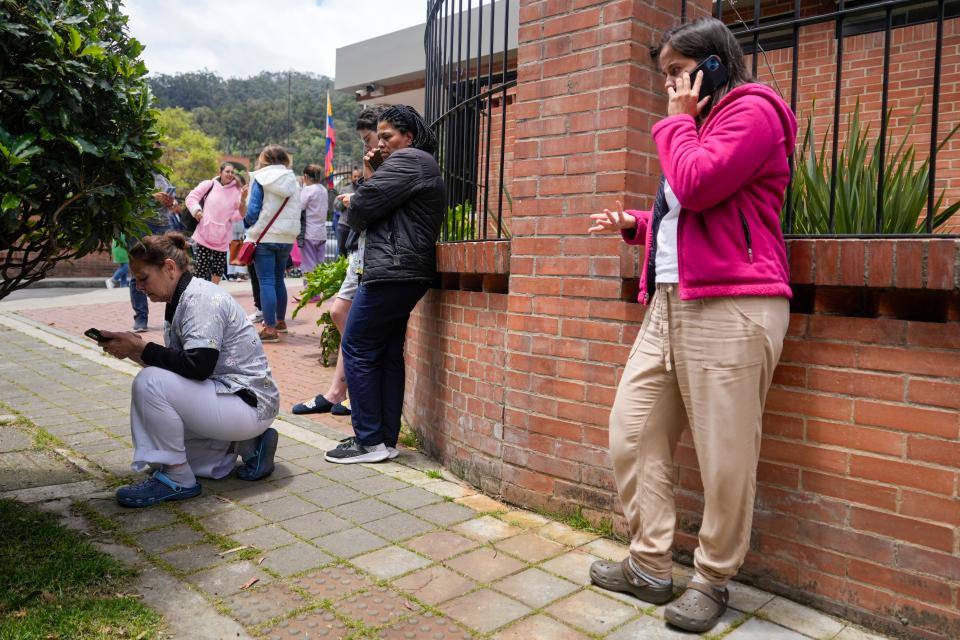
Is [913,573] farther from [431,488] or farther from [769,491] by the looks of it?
[431,488]

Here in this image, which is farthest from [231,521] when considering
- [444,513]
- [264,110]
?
[264,110]

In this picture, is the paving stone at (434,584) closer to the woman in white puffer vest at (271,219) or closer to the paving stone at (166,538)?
the paving stone at (166,538)

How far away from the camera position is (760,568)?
2.85 m

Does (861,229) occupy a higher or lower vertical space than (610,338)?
higher

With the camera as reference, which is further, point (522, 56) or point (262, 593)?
point (522, 56)

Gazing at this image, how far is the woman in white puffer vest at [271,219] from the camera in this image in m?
7.99

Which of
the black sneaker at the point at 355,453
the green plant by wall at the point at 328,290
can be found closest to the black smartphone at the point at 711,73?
the black sneaker at the point at 355,453

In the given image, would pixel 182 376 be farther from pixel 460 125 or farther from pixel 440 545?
pixel 460 125

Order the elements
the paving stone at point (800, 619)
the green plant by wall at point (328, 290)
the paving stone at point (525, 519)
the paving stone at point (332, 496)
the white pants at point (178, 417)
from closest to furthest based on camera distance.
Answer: the paving stone at point (800, 619) < the paving stone at point (525, 519) < the white pants at point (178, 417) < the paving stone at point (332, 496) < the green plant by wall at point (328, 290)

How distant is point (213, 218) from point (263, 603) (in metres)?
6.88

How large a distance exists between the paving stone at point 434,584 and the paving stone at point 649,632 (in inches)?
23.1

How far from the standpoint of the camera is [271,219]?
802 centimetres

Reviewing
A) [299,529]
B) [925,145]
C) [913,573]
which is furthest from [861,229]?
[925,145]

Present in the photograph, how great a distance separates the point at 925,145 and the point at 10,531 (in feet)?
19.2
